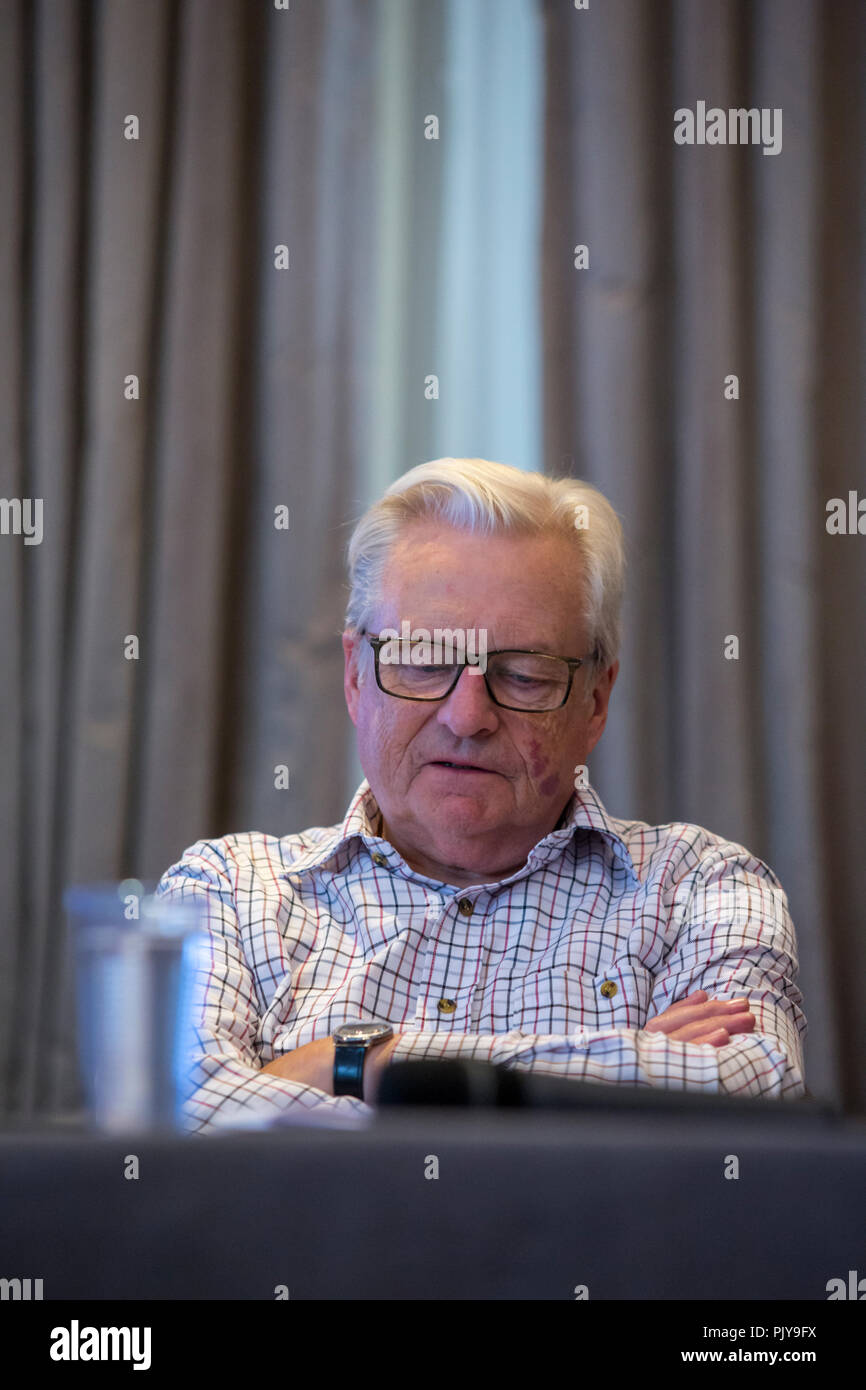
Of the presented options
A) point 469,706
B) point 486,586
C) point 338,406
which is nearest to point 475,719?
point 469,706

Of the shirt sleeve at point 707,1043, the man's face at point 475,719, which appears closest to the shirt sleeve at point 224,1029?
the shirt sleeve at point 707,1043

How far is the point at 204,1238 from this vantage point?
0.33 metres

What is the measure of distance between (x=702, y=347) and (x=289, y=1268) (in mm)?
1842

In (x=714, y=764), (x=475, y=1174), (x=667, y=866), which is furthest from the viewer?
(x=714, y=764)

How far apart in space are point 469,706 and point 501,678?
0.05m

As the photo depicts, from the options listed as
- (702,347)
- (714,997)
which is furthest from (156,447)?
(714,997)

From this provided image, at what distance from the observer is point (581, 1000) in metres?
1.25

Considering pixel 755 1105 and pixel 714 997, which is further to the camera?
pixel 714 997

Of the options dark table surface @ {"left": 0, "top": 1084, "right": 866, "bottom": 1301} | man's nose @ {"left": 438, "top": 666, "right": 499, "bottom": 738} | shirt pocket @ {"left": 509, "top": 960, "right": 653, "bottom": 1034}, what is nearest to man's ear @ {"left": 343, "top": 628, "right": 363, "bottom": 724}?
man's nose @ {"left": 438, "top": 666, "right": 499, "bottom": 738}

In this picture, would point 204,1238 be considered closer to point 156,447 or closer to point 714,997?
point 714,997

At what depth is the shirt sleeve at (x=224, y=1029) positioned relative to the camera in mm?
1038

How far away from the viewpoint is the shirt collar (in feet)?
4.38

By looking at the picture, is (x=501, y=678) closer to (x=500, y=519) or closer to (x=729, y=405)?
(x=500, y=519)

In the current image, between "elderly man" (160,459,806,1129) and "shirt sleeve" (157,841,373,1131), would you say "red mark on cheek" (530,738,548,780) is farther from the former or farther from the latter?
"shirt sleeve" (157,841,373,1131)
